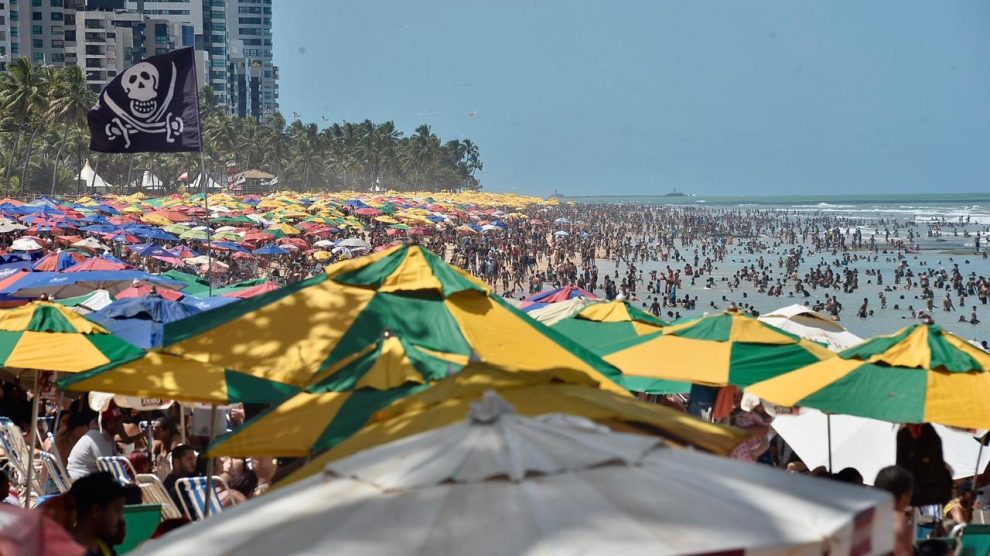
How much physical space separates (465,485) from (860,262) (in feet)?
218

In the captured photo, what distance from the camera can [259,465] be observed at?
8.50 m

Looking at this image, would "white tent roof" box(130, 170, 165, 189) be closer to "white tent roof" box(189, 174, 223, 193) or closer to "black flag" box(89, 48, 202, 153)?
"white tent roof" box(189, 174, 223, 193)

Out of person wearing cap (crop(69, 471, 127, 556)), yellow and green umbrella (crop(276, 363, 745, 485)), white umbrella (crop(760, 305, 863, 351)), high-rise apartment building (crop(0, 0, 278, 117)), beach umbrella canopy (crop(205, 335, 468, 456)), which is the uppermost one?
high-rise apartment building (crop(0, 0, 278, 117))

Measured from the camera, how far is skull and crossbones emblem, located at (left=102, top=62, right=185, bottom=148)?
36.0ft

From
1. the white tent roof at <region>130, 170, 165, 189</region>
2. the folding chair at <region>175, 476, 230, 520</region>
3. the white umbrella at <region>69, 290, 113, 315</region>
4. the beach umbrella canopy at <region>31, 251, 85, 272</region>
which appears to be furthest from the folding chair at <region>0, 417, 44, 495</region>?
the white tent roof at <region>130, 170, 165, 189</region>

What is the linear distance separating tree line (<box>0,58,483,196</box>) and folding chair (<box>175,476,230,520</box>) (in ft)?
198

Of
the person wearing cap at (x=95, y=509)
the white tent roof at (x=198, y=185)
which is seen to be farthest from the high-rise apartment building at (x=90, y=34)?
the person wearing cap at (x=95, y=509)

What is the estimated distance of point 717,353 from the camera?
823 centimetres

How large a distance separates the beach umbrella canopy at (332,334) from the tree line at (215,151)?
61.6m

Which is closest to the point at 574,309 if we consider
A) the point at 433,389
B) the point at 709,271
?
the point at 433,389

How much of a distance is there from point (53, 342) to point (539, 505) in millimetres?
6140

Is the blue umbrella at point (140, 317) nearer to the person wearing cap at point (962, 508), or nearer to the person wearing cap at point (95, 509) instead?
the person wearing cap at point (95, 509)

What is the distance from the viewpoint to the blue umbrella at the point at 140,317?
32.8ft

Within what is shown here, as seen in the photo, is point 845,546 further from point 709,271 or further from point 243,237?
point 709,271
